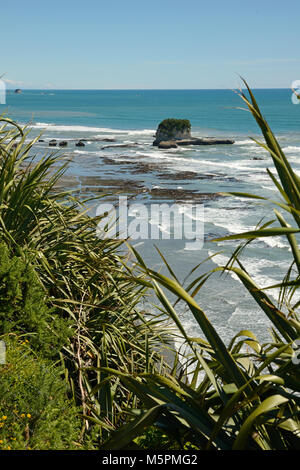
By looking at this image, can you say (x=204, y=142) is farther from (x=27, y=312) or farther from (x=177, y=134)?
(x=27, y=312)

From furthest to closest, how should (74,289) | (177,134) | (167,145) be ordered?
(177,134)
(167,145)
(74,289)

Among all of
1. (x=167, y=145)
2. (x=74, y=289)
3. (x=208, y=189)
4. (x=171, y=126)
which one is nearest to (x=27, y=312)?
(x=74, y=289)

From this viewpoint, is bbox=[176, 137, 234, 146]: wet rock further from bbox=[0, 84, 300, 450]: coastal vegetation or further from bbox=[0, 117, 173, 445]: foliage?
bbox=[0, 117, 173, 445]: foliage

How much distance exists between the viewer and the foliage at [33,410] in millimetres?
2635

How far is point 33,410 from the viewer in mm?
2773

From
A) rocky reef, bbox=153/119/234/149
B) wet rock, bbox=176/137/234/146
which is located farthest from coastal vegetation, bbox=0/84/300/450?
wet rock, bbox=176/137/234/146

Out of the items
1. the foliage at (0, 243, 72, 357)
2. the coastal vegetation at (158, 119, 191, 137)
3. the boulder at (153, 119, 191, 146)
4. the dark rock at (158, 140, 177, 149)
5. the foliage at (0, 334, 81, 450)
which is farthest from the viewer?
the coastal vegetation at (158, 119, 191, 137)

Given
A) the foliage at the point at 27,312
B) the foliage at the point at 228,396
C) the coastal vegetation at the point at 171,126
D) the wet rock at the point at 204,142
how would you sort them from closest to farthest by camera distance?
the foliage at the point at 228,396 < the foliage at the point at 27,312 < the wet rock at the point at 204,142 < the coastal vegetation at the point at 171,126

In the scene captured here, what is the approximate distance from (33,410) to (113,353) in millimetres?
1238

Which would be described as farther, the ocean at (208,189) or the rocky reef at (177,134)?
the rocky reef at (177,134)

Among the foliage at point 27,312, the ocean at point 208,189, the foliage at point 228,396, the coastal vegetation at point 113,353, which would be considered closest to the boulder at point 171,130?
the ocean at point 208,189

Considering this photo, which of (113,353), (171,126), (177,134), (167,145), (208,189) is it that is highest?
(171,126)

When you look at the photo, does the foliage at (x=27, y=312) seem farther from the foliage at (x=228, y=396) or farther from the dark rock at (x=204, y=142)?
the dark rock at (x=204, y=142)

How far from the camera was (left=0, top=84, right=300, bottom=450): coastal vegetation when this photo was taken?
2.21 metres
